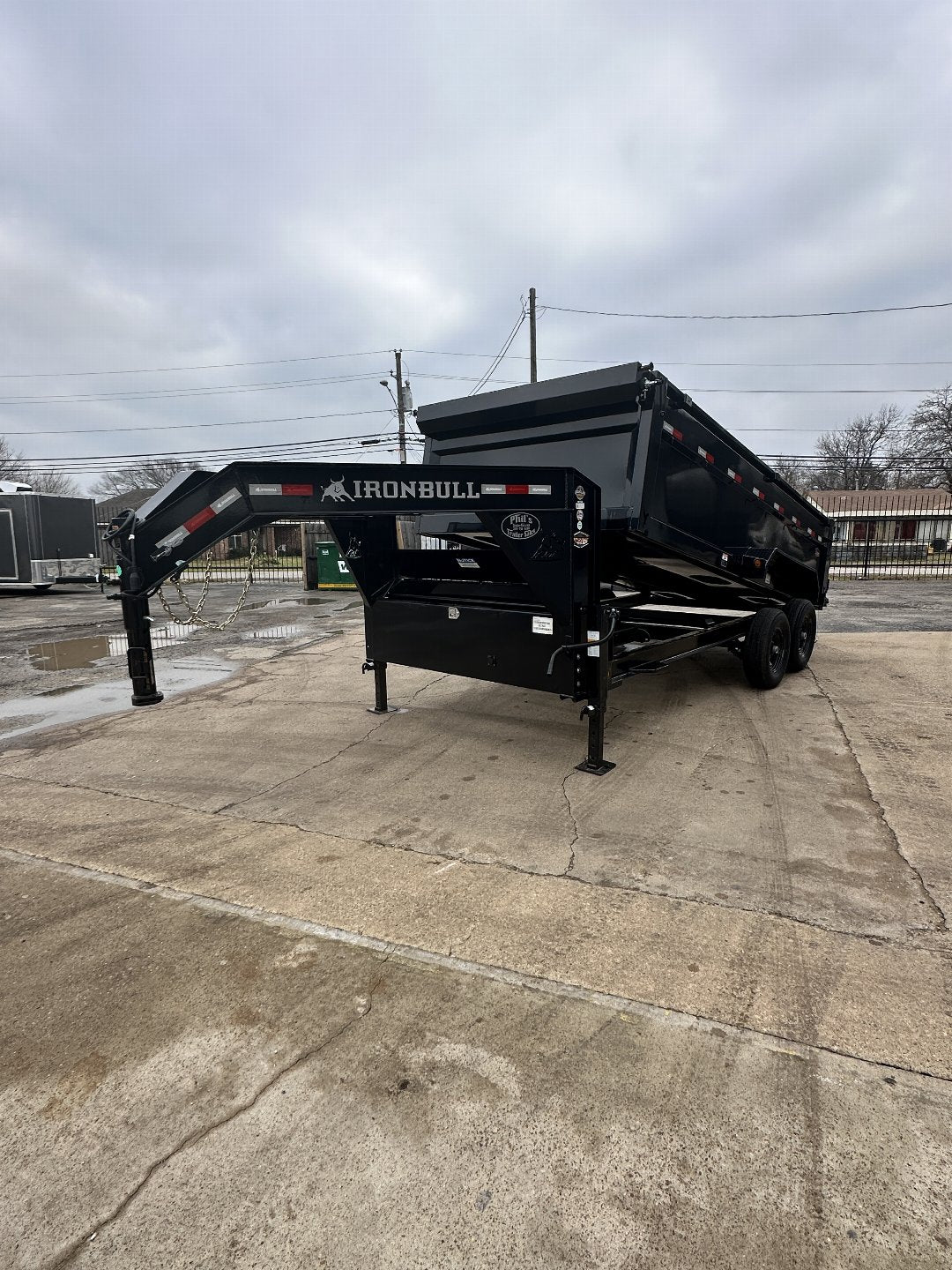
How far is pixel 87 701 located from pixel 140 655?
3.04 meters

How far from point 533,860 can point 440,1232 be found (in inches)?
71.6

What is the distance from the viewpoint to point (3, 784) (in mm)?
4480

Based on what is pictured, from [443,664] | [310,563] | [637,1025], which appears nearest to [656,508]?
[443,664]

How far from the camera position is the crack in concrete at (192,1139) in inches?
59.1

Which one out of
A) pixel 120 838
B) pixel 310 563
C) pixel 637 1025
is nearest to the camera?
pixel 637 1025

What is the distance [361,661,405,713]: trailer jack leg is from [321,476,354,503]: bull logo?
6.62ft

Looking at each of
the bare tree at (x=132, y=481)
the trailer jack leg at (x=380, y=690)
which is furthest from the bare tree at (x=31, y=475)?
the trailer jack leg at (x=380, y=690)

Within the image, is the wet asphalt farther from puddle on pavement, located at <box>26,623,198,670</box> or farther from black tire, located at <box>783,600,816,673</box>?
puddle on pavement, located at <box>26,623,198,670</box>

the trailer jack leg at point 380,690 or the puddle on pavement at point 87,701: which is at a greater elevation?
the trailer jack leg at point 380,690

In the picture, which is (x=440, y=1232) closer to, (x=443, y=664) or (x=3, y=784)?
(x=443, y=664)

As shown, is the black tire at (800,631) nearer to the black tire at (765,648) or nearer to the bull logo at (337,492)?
the black tire at (765,648)

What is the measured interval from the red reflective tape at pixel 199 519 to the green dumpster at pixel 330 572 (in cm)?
1582

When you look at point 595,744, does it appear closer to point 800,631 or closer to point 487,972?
point 487,972

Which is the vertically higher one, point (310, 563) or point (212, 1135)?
point (310, 563)
